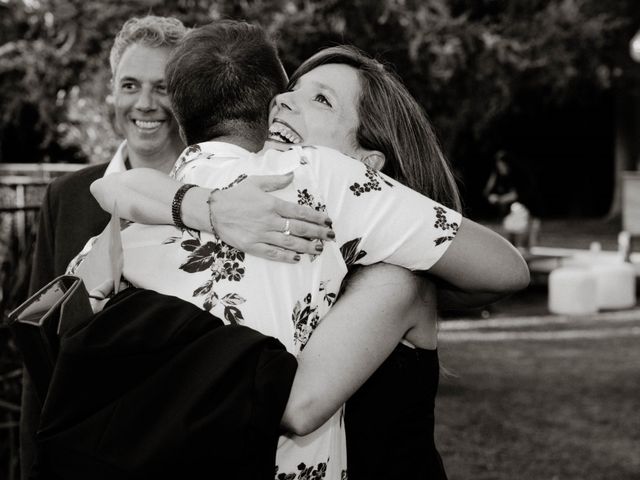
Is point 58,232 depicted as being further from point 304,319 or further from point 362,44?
point 362,44

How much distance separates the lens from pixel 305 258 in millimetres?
1526

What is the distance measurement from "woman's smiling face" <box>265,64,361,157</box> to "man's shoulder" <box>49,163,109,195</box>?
130cm

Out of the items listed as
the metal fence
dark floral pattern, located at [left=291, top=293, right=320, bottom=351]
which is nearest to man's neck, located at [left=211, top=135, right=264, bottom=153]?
dark floral pattern, located at [left=291, top=293, right=320, bottom=351]

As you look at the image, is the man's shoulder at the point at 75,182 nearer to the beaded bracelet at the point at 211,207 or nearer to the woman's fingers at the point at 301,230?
the beaded bracelet at the point at 211,207

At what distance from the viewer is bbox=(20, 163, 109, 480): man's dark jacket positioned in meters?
2.76

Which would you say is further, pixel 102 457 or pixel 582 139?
pixel 582 139

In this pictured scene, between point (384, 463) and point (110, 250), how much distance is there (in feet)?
2.27

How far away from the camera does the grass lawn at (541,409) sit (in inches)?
221

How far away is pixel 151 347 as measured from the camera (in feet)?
4.56

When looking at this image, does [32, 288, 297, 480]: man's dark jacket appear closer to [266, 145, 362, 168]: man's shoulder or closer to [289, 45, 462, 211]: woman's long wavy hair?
[266, 145, 362, 168]: man's shoulder

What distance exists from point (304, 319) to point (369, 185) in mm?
253

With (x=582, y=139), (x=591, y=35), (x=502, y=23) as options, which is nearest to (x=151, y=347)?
(x=502, y=23)

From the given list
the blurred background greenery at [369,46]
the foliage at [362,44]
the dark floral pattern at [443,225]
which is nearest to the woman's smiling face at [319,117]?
the dark floral pattern at [443,225]

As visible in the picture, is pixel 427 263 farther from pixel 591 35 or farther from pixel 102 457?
pixel 591 35
